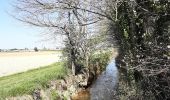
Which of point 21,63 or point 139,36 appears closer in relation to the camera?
point 139,36

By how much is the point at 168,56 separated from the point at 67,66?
17.2 m

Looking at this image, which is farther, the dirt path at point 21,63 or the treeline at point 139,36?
the dirt path at point 21,63

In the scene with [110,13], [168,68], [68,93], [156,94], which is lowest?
[68,93]

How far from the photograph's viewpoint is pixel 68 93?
917 inches

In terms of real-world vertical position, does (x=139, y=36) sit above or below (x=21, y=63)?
above

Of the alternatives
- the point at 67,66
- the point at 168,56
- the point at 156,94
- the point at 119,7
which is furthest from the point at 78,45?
the point at 168,56

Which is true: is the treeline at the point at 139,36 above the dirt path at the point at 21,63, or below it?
above

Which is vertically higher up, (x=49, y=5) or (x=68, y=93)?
(x=49, y=5)

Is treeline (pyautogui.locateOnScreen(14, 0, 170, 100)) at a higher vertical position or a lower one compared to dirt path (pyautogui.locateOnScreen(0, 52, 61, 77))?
higher

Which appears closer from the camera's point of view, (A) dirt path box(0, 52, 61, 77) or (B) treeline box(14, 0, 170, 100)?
(B) treeline box(14, 0, 170, 100)

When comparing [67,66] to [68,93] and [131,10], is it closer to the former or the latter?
[68,93]

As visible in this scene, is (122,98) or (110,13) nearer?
(122,98)

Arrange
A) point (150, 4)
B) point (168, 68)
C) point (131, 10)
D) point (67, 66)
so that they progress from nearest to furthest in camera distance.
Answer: point (168, 68)
point (150, 4)
point (131, 10)
point (67, 66)

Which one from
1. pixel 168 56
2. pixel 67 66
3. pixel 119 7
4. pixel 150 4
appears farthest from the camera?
pixel 67 66
